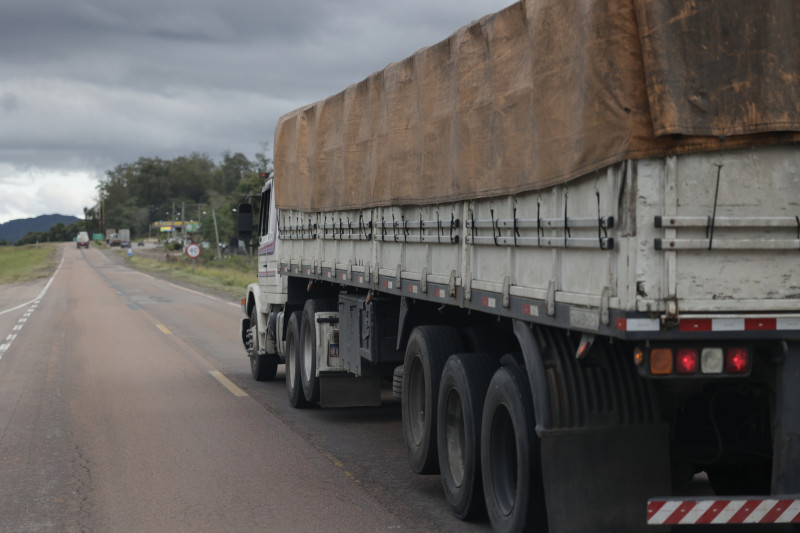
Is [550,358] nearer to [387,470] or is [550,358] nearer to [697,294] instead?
[697,294]

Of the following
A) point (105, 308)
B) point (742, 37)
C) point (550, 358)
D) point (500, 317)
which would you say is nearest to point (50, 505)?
point (500, 317)

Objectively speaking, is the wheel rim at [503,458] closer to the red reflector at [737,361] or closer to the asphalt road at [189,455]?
the asphalt road at [189,455]

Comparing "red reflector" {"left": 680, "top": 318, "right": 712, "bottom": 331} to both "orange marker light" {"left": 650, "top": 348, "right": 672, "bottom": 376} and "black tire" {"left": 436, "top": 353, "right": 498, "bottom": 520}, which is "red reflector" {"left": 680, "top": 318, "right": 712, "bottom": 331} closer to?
"orange marker light" {"left": 650, "top": 348, "right": 672, "bottom": 376}

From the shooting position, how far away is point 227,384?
14570 mm

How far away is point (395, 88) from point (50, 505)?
4.27 meters

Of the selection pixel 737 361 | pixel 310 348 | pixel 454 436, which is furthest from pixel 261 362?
pixel 737 361

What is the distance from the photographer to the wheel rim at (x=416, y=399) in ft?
26.7

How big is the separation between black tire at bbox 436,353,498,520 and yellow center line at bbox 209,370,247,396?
262 inches

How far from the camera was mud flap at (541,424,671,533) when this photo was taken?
528cm

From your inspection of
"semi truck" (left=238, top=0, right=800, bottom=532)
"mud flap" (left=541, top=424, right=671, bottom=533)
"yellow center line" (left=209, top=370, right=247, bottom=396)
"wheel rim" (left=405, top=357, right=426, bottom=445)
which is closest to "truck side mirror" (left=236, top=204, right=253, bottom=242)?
"yellow center line" (left=209, top=370, right=247, bottom=396)

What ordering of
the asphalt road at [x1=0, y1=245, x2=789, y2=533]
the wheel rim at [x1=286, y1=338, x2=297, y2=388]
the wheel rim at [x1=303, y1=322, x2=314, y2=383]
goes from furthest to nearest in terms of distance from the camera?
1. the wheel rim at [x1=286, y1=338, x2=297, y2=388]
2. the wheel rim at [x1=303, y1=322, x2=314, y2=383]
3. the asphalt road at [x1=0, y1=245, x2=789, y2=533]

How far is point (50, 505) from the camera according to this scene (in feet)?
24.7

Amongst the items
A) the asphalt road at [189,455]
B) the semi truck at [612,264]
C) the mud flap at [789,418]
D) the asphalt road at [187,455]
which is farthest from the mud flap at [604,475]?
the asphalt road at [187,455]

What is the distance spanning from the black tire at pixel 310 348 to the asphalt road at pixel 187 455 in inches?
12.7
